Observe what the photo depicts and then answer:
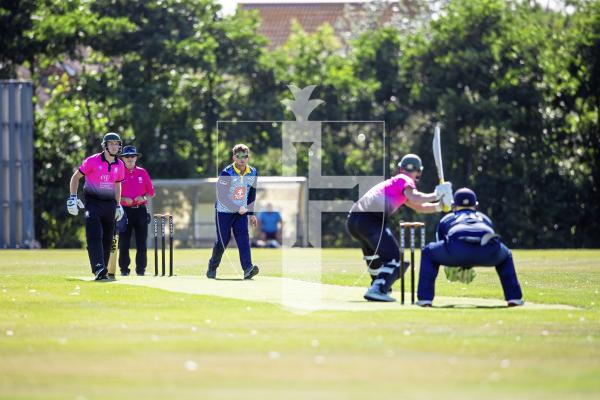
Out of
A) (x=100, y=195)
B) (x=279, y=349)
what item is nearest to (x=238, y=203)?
(x=100, y=195)

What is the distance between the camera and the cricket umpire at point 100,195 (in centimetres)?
2130

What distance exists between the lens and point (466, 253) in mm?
16219

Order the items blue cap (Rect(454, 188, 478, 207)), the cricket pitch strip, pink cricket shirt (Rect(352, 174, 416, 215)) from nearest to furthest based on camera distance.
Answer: the cricket pitch strip, blue cap (Rect(454, 188, 478, 207)), pink cricket shirt (Rect(352, 174, 416, 215))

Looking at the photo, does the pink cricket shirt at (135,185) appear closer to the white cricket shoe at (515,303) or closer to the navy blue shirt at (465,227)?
the navy blue shirt at (465,227)

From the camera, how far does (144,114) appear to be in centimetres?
4838

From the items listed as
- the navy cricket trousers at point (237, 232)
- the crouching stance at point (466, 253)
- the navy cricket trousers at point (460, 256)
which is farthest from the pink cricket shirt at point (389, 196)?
the navy cricket trousers at point (237, 232)

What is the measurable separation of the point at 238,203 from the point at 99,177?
2134 mm

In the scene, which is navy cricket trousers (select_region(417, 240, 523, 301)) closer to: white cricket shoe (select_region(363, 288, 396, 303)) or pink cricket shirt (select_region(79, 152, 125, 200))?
white cricket shoe (select_region(363, 288, 396, 303))

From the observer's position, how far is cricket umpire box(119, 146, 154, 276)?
23438mm

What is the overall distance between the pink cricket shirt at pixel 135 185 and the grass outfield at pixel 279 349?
459 centimetres

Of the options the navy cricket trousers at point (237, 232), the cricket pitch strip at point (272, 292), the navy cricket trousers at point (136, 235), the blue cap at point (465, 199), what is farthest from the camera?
the navy cricket trousers at point (136, 235)

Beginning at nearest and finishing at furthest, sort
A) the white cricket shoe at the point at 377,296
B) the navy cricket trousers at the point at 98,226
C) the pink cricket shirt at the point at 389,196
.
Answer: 1. the pink cricket shirt at the point at 389,196
2. the white cricket shoe at the point at 377,296
3. the navy cricket trousers at the point at 98,226

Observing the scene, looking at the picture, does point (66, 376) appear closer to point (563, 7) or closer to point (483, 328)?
point (483, 328)

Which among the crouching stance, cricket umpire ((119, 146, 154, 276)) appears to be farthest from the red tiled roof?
the crouching stance
